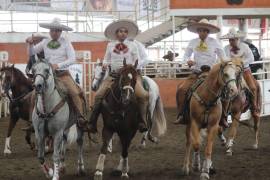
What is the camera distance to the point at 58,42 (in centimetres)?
1017

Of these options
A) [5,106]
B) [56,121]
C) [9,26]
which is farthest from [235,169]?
[9,26]

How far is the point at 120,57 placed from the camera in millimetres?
10188

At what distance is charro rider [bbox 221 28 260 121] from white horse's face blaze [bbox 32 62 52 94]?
4646 mm

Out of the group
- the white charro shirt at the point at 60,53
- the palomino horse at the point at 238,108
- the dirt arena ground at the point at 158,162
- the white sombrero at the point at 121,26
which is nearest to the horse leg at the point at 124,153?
the dirt arena ground at the point at 158,162

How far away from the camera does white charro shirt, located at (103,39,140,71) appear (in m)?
10.2

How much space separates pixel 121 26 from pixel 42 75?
2.12 meters

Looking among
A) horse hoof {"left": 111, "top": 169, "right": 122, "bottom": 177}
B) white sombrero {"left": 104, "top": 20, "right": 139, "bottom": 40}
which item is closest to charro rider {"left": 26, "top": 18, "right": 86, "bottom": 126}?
white sombrero {"left": 104, "top": 20, "right": 139, "bottom": 40}

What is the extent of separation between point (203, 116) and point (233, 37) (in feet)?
11.7

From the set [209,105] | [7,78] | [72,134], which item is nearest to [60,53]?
[72,134]

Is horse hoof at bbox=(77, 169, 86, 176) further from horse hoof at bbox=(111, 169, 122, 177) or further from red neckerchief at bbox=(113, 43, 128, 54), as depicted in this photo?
red neckerchief at bbox=(113, 43, 128, 54)

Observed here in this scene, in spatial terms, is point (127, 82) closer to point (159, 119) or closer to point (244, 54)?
point (159, 119)

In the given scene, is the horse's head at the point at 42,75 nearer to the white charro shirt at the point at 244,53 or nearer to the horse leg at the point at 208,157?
the horse leg at the point at 208,157

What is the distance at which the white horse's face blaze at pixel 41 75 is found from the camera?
8742 mm

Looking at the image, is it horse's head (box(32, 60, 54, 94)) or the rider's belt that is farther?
the rider's belt
